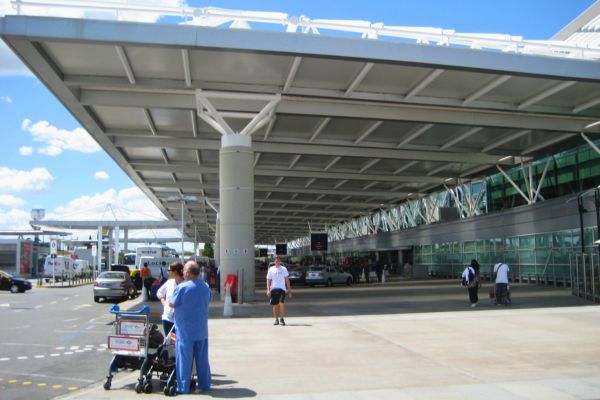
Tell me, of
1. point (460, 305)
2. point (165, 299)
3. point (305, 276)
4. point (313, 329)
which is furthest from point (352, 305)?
point (305, 276)

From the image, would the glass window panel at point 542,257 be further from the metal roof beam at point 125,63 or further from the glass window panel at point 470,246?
the metal roof beam at point 125,63

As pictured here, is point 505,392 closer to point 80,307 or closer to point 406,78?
point 406,78

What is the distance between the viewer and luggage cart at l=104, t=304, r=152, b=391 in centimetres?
777

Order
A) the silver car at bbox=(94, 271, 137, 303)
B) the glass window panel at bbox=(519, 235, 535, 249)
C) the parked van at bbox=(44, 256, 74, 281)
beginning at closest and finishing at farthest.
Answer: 1. the silver car at bbox=(94, 271, 137, 303)
2. the glass window panel at bbox=(519, 235, 535, 249)
3. the parked van at bbox=(44, 256, 74, 281)

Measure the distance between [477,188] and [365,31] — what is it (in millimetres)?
29586

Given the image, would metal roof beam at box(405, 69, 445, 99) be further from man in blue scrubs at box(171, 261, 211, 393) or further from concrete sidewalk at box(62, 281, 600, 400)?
man in blue scrubs at box(171, 261, 211, 393)

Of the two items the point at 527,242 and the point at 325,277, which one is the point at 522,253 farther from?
the point at 325,277

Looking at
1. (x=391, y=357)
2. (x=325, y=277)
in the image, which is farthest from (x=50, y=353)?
(x=325, y=277)

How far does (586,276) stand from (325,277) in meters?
20.1

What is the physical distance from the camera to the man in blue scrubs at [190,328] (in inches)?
289

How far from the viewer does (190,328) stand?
7.38 meters

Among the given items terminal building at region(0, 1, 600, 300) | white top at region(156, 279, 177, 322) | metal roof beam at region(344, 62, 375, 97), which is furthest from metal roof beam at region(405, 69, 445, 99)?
white top at region(156, 279, 177, 322)

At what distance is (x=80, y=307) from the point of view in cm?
2333

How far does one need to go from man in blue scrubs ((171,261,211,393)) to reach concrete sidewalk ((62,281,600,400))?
14.4 inches
